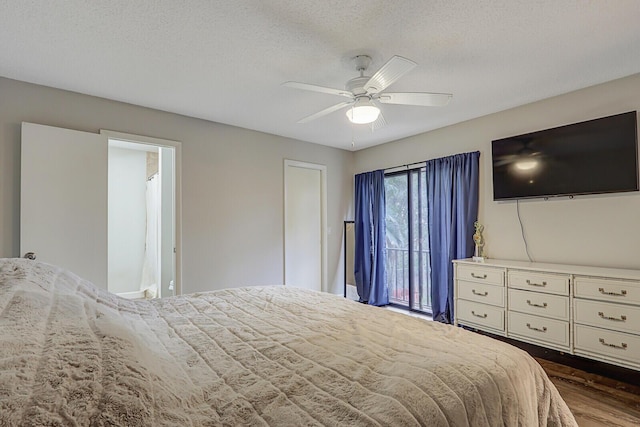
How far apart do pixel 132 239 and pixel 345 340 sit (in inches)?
192

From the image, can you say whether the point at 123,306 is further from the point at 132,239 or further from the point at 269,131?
the point at 132,239

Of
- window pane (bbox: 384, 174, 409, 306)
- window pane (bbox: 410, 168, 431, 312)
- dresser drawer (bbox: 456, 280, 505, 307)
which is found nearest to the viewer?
dresser drawer (bbox: 456, 280, 505, 307)

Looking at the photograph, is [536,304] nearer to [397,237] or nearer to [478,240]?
[478,240]

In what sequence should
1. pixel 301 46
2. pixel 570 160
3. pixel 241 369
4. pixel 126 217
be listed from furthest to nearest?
pixel 126 217, pixel 570 160, pixel 301 46, pixel 241 369

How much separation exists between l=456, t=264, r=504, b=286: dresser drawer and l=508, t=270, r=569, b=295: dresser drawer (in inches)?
4.2

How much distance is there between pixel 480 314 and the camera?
11.1 ft

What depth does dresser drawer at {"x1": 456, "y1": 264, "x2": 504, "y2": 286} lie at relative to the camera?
3211 mm

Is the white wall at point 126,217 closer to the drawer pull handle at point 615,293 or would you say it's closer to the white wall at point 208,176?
the white wall at point 208,176

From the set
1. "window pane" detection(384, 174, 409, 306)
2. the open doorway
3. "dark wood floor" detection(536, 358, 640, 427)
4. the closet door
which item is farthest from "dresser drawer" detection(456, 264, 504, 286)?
the open doorway

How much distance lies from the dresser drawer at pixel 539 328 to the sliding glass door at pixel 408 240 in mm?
1482

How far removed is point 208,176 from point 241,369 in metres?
3.10

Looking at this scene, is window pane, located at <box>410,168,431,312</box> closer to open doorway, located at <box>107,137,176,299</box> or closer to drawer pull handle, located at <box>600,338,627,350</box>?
drawer pull handle, located at <box>600,338,627,350</box>

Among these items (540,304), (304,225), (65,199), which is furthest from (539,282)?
(65,199)

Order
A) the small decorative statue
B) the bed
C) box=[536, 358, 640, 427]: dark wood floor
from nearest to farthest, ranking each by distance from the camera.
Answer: the bed < box=[536, 358, 640, 427]: dark wood floor < the small decorative statue
